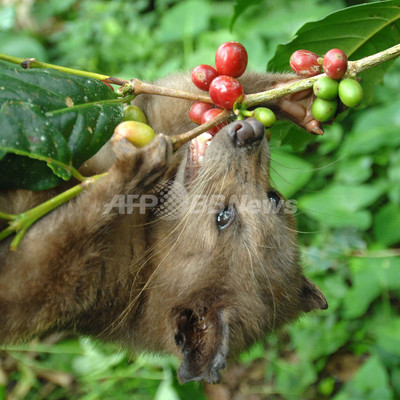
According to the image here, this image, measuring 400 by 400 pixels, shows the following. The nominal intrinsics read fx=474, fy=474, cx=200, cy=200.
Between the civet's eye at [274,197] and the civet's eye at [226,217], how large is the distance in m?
0.24

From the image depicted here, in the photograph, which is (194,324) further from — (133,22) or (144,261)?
(133,22)

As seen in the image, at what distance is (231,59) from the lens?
2.05 m

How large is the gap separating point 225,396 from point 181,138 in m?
3.65

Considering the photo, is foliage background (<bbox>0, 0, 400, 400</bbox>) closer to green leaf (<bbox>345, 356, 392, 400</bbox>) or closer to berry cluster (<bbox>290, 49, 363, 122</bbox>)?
green leaf (<bbox>345, 356, 392, 400</bbox>)

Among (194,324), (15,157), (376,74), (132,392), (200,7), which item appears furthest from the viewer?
(200,7)

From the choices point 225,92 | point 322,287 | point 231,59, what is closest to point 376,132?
point 322,287

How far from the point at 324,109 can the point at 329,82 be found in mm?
121

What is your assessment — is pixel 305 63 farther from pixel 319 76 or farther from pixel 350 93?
pixel 350 93

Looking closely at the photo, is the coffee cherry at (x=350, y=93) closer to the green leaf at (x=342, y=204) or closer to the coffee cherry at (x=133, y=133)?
the coffee cherry at (x=133, y=133)

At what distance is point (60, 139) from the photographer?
5.67ft

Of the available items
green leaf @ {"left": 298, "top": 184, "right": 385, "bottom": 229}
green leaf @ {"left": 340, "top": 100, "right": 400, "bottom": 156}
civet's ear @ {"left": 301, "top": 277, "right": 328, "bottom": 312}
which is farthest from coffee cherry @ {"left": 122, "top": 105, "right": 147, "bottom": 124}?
green leaf @ {"left": 340, "top": 100, "right": 400, "bottom": 156}

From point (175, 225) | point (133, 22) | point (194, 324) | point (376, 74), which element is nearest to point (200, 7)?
point (133, 22)

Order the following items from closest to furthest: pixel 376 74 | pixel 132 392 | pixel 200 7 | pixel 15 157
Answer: pixel 15 157 → pixel 376 74 → pixel 132 392 → pixel 200 7

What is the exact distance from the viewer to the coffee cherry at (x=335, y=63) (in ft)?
6.23
